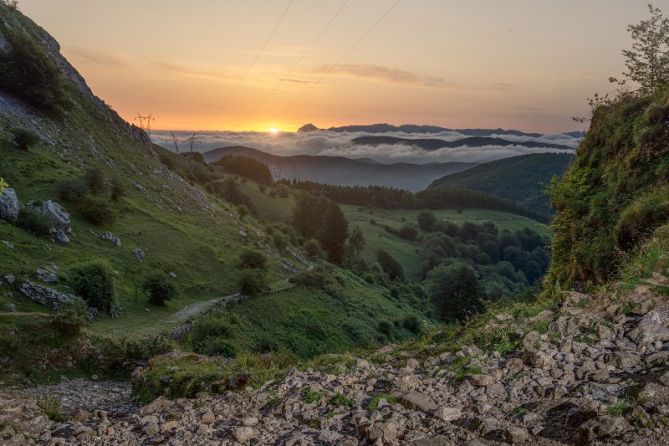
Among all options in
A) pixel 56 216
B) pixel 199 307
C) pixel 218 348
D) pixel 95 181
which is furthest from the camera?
pixel 95 181

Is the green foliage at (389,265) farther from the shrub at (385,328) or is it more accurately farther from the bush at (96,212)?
the bush at (96,212)

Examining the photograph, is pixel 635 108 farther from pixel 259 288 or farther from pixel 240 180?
pixel 240 180

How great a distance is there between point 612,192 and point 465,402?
14347mm

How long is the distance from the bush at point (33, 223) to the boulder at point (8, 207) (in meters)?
0.42

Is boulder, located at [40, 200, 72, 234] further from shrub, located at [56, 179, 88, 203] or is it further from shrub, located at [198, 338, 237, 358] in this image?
shrub, located at [198, 338, 237, 358]

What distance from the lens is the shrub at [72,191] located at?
50844 millimetres

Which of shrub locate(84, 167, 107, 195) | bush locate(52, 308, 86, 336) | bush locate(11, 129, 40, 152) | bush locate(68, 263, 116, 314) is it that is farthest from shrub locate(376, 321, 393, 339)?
bush locate(11, 129, 40, 152)

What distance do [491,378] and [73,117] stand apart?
86.7 metres

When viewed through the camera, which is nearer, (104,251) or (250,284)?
(104,251)

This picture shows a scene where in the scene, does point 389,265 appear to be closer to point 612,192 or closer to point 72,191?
point 72,191

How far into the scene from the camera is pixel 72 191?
51031 mm

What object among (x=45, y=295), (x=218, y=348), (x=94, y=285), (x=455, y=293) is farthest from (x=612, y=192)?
(x=455, y=293)

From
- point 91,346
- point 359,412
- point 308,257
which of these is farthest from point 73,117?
point 359,412

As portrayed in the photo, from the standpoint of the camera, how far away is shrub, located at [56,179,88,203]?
5084cm
